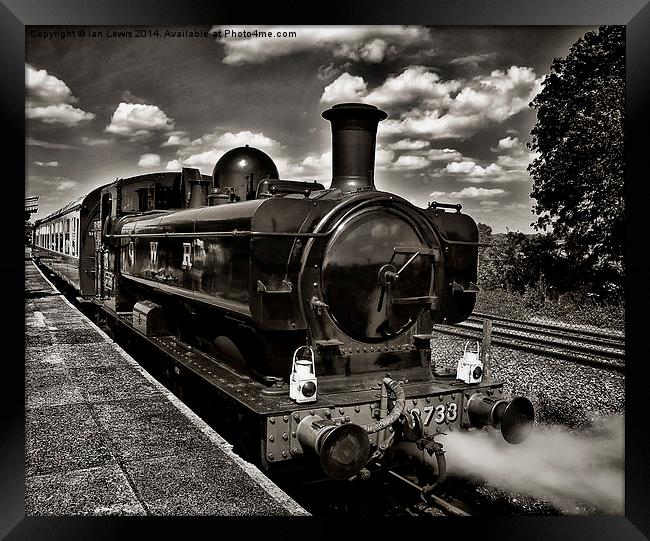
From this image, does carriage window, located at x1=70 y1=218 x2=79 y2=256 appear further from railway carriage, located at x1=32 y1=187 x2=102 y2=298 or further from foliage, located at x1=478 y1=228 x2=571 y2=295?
foliage, located at x1=478 y1=228 x2=571 y2=295

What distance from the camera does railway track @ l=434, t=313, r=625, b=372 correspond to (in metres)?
5.53

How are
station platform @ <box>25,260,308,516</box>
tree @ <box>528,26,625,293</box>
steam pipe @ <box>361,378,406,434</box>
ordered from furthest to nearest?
tree @ <box>528,26,625,293</box>
station platform @ <box>25,260,308,516</box>
steam pipe @ <box>361,378,406,434</box>

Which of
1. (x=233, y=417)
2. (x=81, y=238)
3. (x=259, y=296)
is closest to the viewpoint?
(x=259, y=296)

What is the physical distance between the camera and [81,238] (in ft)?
31.8

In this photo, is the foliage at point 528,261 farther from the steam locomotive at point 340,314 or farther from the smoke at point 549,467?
the smoke at point 549,467

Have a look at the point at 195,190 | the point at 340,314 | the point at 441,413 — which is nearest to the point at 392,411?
the point at 441,413

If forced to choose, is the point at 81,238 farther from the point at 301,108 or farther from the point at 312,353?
the point at 312,353

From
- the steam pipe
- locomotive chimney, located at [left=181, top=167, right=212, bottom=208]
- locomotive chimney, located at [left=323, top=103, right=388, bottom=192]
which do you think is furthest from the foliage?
locomotive chimney, located at [left=181, top=167, right=212, bottom=208]

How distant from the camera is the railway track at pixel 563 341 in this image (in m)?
5.53

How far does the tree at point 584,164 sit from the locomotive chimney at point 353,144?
137cm

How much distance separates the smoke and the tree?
142 centimetres

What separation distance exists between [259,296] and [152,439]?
1.69 metres

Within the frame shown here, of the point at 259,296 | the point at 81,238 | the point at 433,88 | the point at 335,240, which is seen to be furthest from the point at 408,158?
the point at 81,238
